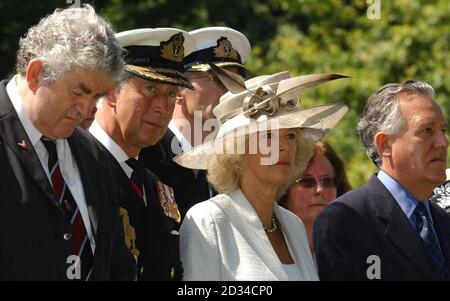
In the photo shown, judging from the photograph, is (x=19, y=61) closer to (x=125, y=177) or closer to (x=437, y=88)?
(x=125, y=177)

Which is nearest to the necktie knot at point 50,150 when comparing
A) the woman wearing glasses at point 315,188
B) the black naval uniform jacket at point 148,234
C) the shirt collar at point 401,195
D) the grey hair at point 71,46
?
the grey hair at point 71,46

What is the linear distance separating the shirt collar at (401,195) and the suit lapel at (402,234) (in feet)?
0.18

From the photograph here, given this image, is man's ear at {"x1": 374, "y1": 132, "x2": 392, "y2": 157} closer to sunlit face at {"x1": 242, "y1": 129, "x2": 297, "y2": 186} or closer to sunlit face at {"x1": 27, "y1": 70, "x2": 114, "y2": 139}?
sunlit face at {"x1": 242, "y1": 129, "x2": 297, "y2": 186}

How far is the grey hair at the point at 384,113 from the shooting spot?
248 inches

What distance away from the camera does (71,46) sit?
16.5ft

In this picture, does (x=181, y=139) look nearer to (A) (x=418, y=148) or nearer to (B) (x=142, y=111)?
(B) (x=142, y=111)

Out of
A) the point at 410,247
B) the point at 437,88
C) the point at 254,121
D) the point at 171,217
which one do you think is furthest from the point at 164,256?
the point at 437,88

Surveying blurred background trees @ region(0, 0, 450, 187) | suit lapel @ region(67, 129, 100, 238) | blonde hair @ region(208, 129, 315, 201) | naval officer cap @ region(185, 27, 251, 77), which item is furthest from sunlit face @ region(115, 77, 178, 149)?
blurred background trees @ region(0, 0, 450, 187)

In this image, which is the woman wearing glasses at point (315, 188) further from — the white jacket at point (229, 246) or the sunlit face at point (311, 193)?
the white jacket at point (229, 246)

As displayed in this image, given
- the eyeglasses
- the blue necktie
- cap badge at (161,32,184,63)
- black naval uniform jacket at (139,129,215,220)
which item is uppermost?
cap badge at (161,32,184,63)

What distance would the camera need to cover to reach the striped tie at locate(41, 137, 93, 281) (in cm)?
507

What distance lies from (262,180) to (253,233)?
0.89 feet

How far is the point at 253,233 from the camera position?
5.82 m

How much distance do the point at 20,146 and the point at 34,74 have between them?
0.29m
